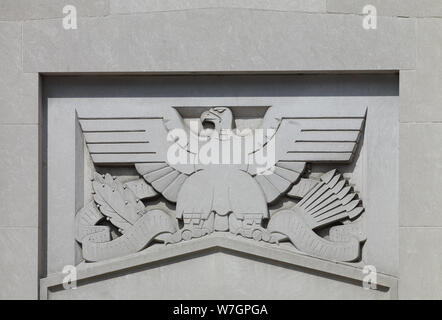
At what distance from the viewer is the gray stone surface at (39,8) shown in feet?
24.9

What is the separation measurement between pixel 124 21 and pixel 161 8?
0.29 m

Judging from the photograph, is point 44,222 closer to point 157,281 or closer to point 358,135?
point 157,281

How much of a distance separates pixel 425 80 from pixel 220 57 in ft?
4.92

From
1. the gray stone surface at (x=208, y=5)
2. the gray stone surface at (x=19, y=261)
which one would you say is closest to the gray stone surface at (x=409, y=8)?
the gray stone surface at (x=208, y=5)

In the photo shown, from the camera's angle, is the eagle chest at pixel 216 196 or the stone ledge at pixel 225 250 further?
the eagle chest at pixel 216 196

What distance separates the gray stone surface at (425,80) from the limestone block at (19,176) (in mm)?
2741

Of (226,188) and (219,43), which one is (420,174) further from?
(219,43)

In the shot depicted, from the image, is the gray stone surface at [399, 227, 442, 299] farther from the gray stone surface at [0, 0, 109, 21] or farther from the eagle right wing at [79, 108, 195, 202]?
the gray stone surface at [0, 0, 109, 21]

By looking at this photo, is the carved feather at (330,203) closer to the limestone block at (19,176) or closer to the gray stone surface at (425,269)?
the gray stone surface at (425,269)

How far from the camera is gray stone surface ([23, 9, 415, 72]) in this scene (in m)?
7.44

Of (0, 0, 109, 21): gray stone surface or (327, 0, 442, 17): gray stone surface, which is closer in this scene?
(327, 0, 442, 17): gray stone surface

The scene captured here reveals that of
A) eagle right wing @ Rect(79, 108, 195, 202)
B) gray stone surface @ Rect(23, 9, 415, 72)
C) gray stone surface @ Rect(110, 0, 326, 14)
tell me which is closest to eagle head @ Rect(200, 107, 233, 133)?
eagle right wing @ Rect(79, 108, 195, 202)

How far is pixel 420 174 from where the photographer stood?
739 centimetres

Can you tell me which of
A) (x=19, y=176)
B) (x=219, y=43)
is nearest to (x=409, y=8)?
(x=219, y=43)
